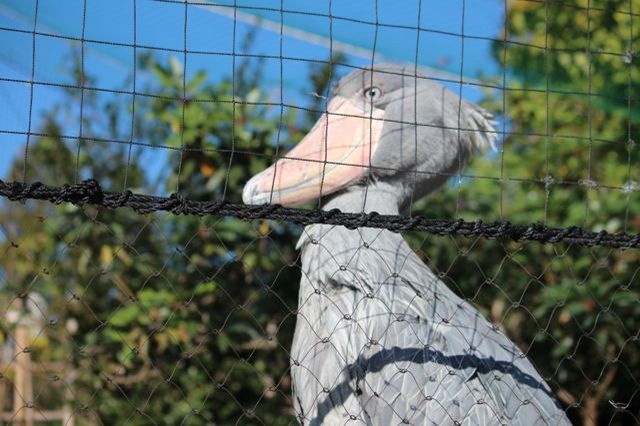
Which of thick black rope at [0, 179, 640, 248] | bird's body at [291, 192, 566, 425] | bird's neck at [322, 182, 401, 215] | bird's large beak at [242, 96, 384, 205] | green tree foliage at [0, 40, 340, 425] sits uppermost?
thick black rope at [0, 179, 640, 248]

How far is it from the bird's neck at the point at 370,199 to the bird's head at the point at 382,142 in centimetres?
2

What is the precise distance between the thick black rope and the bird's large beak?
1.91ft

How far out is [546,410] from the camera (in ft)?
7.66

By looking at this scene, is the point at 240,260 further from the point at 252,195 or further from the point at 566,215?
the point at 566,215

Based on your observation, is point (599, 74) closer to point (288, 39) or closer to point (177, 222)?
point (288, 39)

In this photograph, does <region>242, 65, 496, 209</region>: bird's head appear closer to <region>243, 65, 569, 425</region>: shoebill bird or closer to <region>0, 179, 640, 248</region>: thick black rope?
<region>243, 65, 569, 425</region>: shoebill bird

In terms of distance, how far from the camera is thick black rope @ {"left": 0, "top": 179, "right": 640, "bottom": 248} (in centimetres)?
184

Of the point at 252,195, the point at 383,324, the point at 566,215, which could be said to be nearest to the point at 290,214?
the point at 383,324

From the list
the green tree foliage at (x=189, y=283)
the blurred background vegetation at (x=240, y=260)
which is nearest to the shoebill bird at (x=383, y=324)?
the blurred background vegetation at (x=240, y=260)

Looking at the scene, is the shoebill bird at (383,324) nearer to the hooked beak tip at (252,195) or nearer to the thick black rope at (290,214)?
the hooked beak tip at (252,195)

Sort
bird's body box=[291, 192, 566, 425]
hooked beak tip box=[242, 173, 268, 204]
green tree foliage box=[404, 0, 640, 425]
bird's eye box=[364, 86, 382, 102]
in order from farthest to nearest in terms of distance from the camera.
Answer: green tree foliage box=[404, 0, 640, 425]
bird's eye box=[364, 86, 382, 102]
hooked beak tip box=[242, 173, 268, 204]
bird's body box=[291, 192, 566, 425]

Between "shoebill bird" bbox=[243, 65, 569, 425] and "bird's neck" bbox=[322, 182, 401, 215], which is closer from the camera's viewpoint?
"shoebill bird" bbox=[243, 65, 569, 425]

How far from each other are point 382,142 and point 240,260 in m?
0.94

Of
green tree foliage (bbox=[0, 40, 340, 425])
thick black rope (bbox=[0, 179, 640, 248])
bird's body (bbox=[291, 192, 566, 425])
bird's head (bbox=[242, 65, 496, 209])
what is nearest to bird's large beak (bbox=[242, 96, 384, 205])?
bird's head (bbox=[242, 65, 496, 209])
